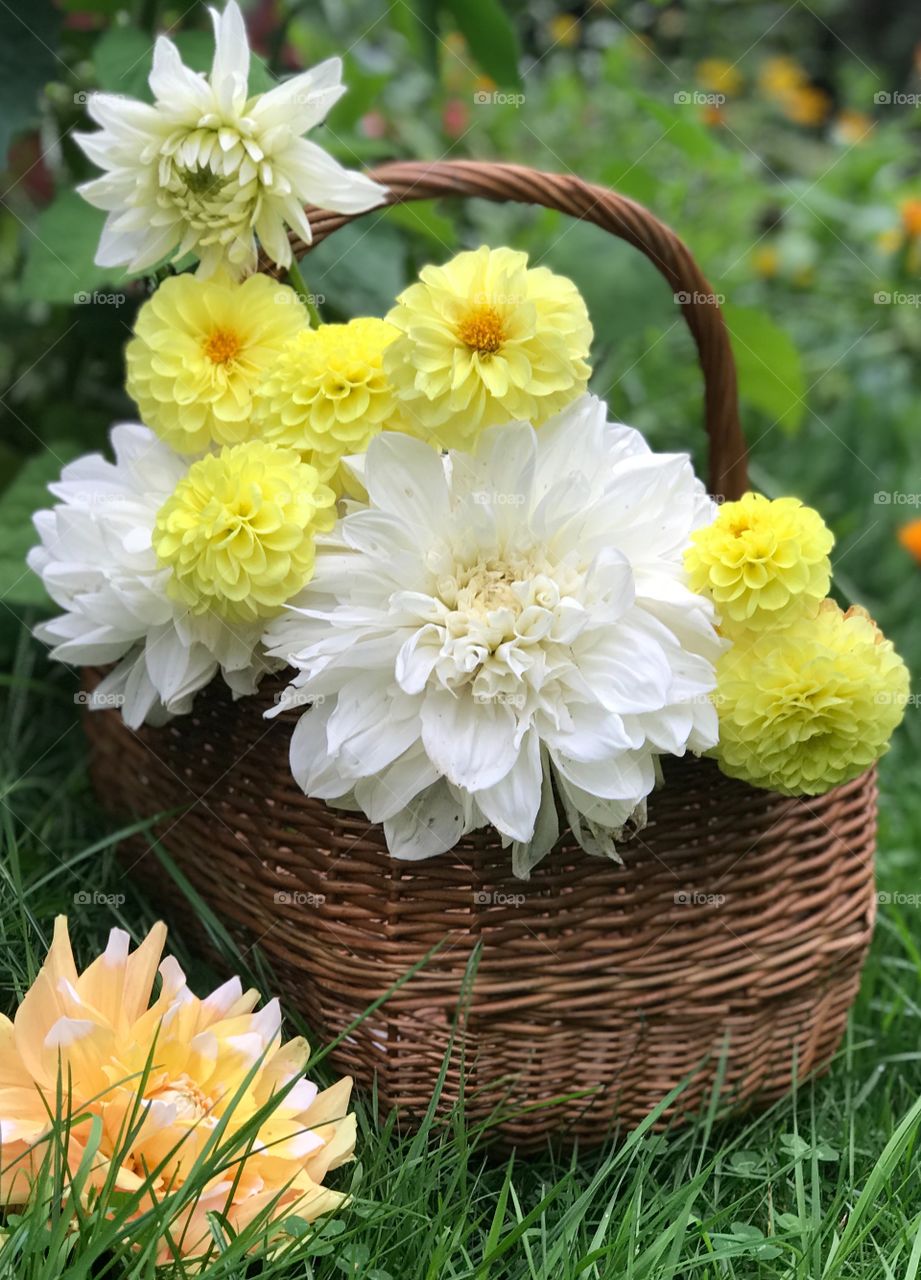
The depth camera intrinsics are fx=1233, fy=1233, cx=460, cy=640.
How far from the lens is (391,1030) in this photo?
2.54ft

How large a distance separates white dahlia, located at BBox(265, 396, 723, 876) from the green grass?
0.21m

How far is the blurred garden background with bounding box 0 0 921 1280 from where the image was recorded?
74 cm

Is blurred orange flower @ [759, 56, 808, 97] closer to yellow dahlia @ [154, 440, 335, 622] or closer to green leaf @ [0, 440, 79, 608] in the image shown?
green leaf @ [0, 440, 79, 608]

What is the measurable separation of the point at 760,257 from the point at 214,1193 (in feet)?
6.66

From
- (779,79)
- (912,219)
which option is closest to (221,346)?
(912,219)

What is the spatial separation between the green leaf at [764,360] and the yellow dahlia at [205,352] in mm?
659

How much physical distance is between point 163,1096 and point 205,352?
17.7 inches

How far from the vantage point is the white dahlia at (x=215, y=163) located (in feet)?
2.42

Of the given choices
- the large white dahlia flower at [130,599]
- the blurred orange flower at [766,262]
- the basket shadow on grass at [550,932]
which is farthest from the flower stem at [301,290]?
the blurred orange flower at [766,262]

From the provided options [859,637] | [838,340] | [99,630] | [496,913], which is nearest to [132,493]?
[99,630]

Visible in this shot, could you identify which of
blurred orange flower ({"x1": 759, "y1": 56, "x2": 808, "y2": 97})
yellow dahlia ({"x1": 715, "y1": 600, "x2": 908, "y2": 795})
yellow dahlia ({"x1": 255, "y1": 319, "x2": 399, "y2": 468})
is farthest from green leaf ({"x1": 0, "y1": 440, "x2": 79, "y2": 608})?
blurred orange flower ({"x1": 759, "y1": 56, "x2": 808, "y2": 97})

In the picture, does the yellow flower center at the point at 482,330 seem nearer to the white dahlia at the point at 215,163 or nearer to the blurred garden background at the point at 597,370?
the white dahlia at the point at 215,163

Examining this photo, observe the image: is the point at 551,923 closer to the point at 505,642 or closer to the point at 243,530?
the point at 505,642

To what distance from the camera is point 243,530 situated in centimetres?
70
